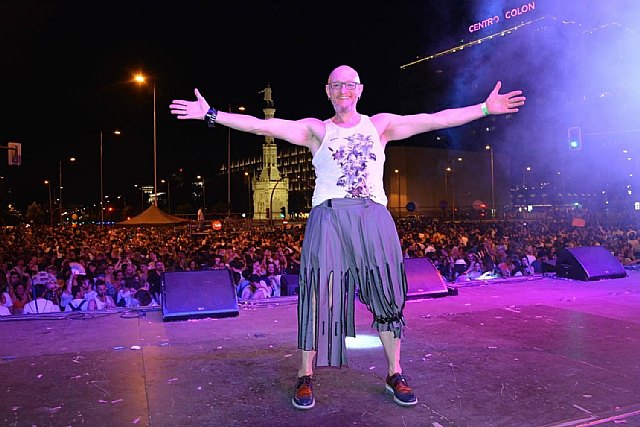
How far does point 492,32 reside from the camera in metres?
90.1

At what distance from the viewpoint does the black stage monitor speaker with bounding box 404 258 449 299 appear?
6.56 meters

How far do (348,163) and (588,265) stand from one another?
19.7 ft

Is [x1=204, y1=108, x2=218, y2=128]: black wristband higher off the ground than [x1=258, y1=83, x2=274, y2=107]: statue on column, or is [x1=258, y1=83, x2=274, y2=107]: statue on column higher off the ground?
[x1=258, y1=83, x2=274, y2=107]: statue on column

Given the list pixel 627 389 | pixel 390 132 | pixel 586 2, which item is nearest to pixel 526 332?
pixel 627 389

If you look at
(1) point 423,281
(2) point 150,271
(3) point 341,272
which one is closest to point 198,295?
(1) point 423,281

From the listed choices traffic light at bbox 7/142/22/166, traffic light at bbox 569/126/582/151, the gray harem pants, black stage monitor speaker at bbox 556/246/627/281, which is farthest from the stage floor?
traffic light at bbox 7/142/22/166

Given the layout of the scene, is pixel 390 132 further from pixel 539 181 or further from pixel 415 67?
pixel 415 67

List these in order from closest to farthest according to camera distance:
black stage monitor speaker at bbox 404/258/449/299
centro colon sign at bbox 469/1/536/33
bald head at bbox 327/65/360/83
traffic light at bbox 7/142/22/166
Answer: bald head at bbox 327/65/360/83, black stage monitor speaker at bbox 404/258/449/299, traffic light at bbox 7/142/22/166, centro colon sign at bbox 469/1/536/33

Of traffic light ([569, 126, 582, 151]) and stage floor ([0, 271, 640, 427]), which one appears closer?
stage floor ([0, 271, 640, 427])

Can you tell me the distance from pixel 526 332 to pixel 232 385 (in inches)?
109

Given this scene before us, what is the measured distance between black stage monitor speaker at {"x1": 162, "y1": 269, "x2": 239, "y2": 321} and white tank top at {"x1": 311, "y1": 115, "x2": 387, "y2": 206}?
2808mm

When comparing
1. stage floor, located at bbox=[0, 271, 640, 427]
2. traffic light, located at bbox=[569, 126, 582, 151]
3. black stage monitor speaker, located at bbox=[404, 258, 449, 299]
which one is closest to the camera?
stage floor, located at bbox=[0, 271, 640, 427]

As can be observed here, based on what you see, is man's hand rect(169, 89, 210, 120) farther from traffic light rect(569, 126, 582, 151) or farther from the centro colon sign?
the centro colon sign

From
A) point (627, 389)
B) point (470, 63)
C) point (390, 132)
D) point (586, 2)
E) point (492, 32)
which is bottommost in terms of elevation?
point (627, 389)
